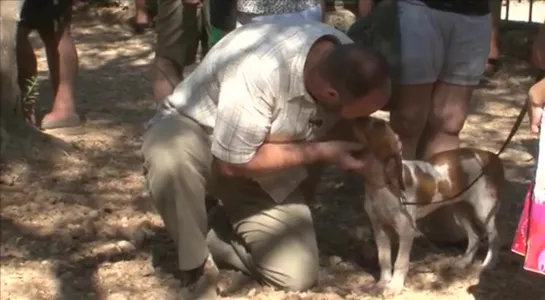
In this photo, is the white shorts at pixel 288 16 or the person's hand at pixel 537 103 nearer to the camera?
the person's hand at pixel 537 103

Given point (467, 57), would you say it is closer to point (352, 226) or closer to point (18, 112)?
point (352, 226)

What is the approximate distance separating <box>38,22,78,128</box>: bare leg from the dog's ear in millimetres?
2951

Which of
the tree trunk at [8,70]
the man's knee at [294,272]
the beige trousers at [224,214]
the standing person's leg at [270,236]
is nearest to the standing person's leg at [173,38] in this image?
the tree trunk at [8,70]

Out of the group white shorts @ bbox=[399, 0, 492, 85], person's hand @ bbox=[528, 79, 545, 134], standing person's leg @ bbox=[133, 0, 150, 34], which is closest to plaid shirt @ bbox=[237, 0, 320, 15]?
white shorts @ bbox=[399, 0, 492, 85]

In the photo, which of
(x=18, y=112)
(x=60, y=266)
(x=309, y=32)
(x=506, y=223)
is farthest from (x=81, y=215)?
(x=506, y=223)

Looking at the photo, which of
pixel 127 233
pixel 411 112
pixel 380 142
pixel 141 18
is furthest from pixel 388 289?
pixel 141 18

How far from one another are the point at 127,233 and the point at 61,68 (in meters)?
1.94

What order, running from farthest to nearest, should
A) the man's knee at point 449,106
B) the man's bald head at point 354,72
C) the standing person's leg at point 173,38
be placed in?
the standing person's leg at point 173,38 < the man's knee at point 449,106 < the man's bald head at point 354,72

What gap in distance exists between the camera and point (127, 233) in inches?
170

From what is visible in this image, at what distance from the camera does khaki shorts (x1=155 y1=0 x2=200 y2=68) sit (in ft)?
16.9

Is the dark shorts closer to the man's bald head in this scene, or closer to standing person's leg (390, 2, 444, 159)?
standing person's leg (390, 2, 444, 159)

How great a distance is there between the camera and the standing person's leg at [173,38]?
5.13m

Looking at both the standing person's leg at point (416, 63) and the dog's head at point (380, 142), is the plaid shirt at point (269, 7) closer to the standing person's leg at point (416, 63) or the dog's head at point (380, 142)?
the standing person's leg at point (416, 63)

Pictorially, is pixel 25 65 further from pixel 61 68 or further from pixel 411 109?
pixel 411 109
